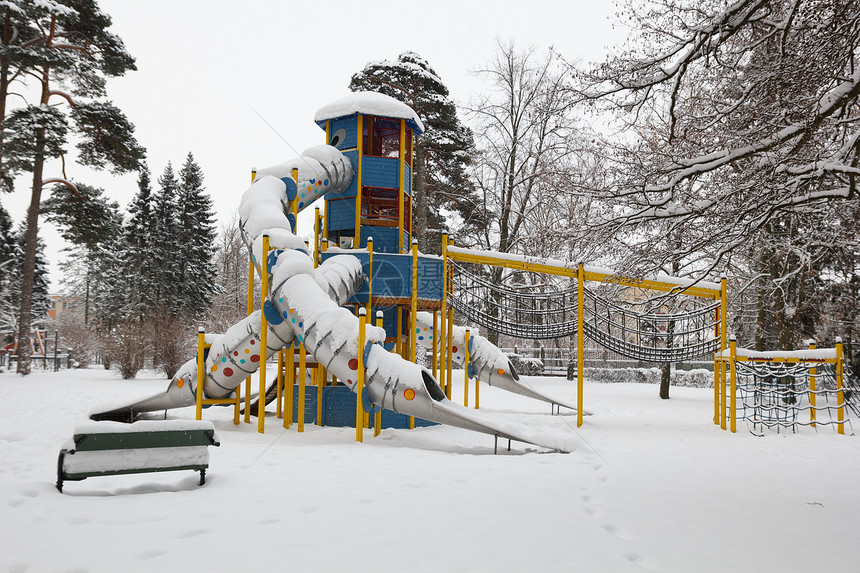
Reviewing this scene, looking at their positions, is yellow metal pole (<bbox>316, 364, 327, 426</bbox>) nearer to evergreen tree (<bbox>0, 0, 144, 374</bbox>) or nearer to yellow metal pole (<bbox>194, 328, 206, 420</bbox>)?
yellow metal pole (<bbox>194, 328, 206, 420</bbox>)

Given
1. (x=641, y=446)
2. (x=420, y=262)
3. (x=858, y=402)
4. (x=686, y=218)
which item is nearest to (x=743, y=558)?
(x=686, y=218)

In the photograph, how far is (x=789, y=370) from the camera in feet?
37.5

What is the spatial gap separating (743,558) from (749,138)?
3641mm

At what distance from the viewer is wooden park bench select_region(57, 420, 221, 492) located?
518 cm

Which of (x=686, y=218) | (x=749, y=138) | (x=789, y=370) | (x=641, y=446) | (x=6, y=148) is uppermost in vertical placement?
(x=6, y=148)

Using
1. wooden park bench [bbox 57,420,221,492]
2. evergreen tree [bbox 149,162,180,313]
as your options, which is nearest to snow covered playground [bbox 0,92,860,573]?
wooden park bench [bbox 57,420,221,492]

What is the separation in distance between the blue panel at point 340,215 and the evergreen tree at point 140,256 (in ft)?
78.6

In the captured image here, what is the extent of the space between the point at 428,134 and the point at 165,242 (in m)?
19.6

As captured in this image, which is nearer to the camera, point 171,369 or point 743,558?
point 743,558

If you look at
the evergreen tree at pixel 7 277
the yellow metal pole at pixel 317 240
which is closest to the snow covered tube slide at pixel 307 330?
the yellow metal pole at pixel 317 240

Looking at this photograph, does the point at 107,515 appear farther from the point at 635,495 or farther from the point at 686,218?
the point at 686,218

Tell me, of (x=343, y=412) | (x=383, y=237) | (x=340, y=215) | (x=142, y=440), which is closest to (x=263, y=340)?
(x=343, y=412)

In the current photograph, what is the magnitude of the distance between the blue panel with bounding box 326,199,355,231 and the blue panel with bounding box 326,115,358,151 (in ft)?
3.80

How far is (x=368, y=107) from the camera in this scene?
12.6 metres
